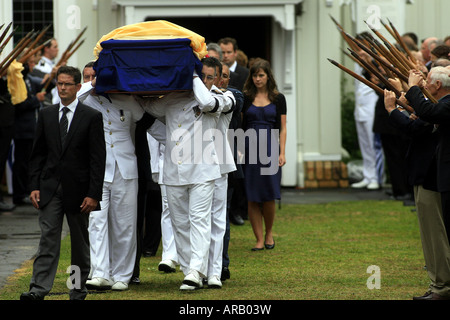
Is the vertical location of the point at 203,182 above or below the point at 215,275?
above

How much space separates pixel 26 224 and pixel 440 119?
24.3 ft

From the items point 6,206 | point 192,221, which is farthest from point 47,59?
point 192,221

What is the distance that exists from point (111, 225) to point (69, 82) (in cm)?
158

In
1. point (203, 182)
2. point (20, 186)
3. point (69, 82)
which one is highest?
point (69, 82)

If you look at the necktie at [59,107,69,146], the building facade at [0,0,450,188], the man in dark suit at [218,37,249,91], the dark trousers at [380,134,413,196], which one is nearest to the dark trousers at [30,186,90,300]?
the necktie at [59,107,69,146]

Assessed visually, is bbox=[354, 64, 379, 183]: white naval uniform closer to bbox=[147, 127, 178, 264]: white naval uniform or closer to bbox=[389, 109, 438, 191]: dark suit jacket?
bbox=[147, 127, 178, 264]: white naval uniform

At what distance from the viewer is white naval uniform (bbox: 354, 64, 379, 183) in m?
17.9

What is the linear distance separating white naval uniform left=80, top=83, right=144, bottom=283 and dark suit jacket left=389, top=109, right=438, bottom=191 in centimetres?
237

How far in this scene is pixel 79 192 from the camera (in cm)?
826

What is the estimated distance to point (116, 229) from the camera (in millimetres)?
9234

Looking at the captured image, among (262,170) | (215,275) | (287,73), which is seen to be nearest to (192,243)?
(215,275)

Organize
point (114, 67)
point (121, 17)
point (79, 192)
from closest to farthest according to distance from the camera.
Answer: point (79, 192), point (114, 67), point (121, 17)

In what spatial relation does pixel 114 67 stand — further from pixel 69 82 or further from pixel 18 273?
pixel 18 273

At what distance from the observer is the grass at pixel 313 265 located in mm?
8898
